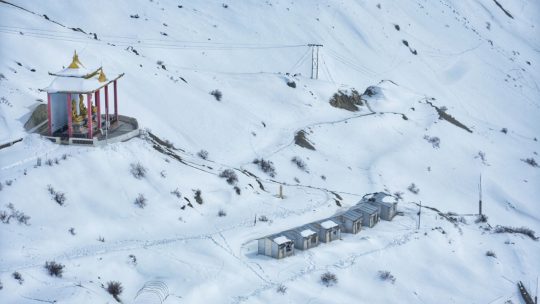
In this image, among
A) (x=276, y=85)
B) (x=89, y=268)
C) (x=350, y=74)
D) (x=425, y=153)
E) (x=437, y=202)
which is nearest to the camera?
(x=89, y=268)

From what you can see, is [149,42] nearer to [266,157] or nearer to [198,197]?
[266,157]

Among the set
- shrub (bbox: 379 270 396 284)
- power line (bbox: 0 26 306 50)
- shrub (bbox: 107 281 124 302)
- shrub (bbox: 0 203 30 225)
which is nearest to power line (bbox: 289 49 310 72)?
Result: power line (bbox: 0 26 306 50)

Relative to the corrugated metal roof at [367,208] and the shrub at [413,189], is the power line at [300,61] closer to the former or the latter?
the shrub at [413,189]

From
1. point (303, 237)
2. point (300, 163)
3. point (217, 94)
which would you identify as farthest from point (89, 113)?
point (217, 94)

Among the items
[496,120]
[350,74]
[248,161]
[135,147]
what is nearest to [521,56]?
[496,120]

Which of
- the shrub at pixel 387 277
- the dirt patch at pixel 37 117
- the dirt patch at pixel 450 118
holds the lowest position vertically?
the dirt patch at pixel 450 118

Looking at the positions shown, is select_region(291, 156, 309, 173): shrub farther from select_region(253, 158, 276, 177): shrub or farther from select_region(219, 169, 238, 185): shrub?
select_region(219, 169, 238, 185): shrub

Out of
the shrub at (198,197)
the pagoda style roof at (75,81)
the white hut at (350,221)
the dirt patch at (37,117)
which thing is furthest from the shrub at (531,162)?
the dirt patch at (37,117)

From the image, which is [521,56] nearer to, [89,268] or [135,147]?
[135,147]
